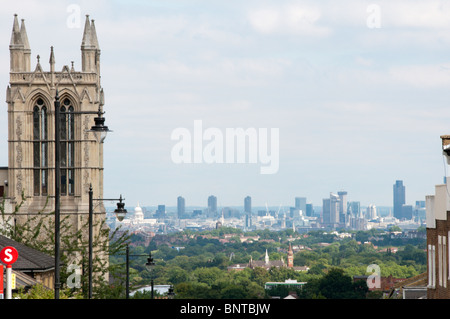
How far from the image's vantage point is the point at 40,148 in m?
92.8

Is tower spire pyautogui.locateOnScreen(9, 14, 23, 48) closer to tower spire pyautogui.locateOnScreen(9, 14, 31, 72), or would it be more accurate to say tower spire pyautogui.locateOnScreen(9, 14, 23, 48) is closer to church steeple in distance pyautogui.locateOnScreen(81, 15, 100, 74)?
tower spire pyautogui.locateOnScreen(9, 14, 31, 72)

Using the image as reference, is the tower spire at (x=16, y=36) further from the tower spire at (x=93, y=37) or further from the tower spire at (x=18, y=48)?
the tower spire at (x=93, y=37)

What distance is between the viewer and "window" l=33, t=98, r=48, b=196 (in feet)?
303

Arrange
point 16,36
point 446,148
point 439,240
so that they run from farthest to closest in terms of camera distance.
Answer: point 16,36, point 439,240, point 446,148

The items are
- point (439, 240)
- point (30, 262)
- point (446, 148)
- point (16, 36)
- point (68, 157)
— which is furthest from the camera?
point (68, 157)

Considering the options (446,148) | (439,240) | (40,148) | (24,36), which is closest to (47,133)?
(40,148)

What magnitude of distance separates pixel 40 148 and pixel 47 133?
1.50m

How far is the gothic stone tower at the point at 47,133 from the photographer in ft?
299

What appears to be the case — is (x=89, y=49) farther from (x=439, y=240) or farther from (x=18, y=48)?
(x=439, y=240)

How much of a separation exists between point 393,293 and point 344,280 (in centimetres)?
13676

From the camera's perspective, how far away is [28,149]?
92312 mm
